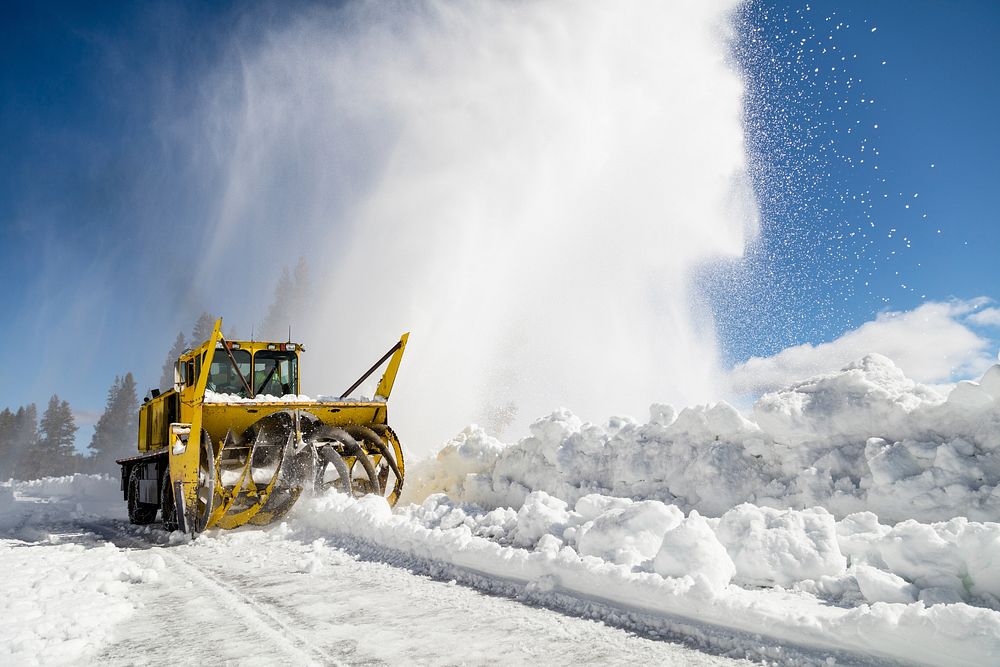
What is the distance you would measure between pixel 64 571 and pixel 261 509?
102 inches

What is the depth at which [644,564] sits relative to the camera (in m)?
4.43

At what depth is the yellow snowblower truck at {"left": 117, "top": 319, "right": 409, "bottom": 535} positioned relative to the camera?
307 inches

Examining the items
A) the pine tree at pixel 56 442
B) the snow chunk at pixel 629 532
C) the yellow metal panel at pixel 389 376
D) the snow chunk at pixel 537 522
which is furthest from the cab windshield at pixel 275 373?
the pine tree at pixel 56 442

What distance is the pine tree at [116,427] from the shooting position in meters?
46.8

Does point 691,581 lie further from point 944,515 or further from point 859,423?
point 859,423

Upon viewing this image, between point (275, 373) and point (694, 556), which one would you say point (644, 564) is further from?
point (275, 373)

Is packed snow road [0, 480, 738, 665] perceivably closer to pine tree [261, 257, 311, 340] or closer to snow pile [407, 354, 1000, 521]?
snow pile [407, 354, 1000, 521]

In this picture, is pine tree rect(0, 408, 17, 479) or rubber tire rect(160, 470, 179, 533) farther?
pine tree rect(0, 408, 17, 479)

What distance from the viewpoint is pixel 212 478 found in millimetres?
7586

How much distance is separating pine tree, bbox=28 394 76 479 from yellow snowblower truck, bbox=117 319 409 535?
164 feet

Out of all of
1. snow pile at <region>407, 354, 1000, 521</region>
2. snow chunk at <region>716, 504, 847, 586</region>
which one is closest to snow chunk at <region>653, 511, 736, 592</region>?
snow chunk at <region>716, 504, 847, 586</region>

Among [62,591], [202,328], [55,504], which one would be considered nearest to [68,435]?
[202,328]

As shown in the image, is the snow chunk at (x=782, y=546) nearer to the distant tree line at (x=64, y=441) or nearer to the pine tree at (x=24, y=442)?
the distant tree line at (x=64, y=441)

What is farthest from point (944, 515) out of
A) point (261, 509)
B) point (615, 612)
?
point (261, 509)
